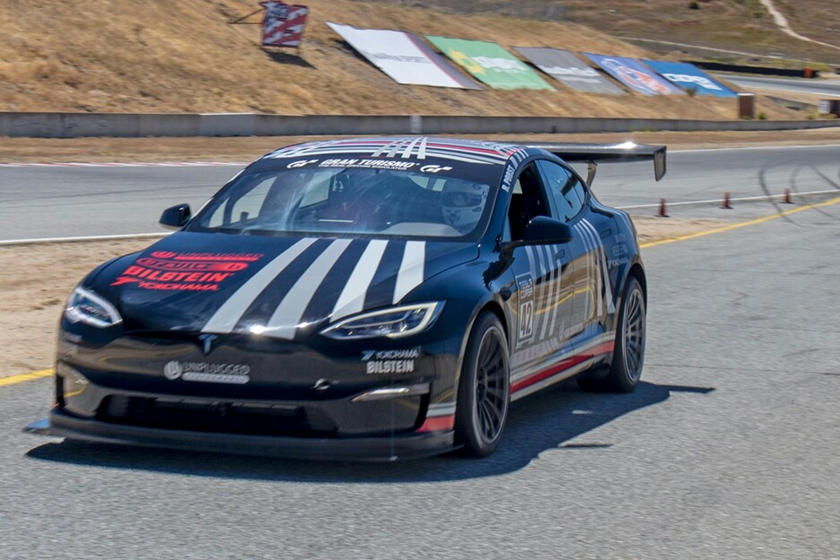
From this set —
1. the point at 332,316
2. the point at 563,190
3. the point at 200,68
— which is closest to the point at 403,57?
the point at 200,68

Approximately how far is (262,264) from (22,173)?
18247 millimetres

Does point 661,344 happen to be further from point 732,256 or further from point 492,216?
point 732,256

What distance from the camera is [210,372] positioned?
580 cm

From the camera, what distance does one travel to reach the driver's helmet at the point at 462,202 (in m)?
7.05

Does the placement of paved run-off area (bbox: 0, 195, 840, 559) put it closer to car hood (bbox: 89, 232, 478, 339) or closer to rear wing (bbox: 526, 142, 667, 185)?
car hood (bbox: 89, 232, 478, 339)

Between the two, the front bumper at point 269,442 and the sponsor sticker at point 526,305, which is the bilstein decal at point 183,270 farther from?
the sponsor sticker at point 526,305

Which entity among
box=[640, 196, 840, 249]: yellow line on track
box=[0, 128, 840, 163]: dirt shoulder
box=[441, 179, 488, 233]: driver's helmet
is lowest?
box=[640, 196, 840, 249]: yellow line on track

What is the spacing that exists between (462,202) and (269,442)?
→ 6.35 ft

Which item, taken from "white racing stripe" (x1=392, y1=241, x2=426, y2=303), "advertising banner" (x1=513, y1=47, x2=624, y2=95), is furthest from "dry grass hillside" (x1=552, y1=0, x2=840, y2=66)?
"white racing stripe" (x1=392, y1=241, x2=426, y2=303)

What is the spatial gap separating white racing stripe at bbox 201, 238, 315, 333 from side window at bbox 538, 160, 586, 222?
79.3 inches

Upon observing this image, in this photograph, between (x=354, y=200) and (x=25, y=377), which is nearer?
(x=354, y=200)

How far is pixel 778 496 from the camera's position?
609cm

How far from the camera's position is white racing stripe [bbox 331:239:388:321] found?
5.93 meters

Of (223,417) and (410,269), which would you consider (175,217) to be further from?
(223,417)
